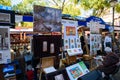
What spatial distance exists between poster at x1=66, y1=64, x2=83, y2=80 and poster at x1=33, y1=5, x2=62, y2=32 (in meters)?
1.08

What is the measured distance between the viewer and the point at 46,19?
5.93m

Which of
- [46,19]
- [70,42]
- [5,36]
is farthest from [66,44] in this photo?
[5,36]

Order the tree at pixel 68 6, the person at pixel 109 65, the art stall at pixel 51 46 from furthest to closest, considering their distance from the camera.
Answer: the tree at pixel 68 6 → the person at pixel 109 65 → the art stall at pixel 51 46

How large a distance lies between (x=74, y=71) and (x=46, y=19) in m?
1.52

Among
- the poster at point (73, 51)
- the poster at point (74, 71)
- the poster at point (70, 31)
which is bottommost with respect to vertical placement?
the poster at point (74, 71)

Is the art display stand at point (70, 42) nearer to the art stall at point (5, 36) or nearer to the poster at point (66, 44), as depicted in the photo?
the poster at point (66, 44)

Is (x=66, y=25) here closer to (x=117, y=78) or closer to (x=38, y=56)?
(x=38, y=56)

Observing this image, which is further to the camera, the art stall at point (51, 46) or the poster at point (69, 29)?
the poster at point (69, 29)

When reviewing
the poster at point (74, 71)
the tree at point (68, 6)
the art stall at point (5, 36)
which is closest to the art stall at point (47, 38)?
the poster at point (74, 71)

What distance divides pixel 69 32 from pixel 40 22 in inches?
50.5

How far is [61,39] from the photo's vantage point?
20.7ft

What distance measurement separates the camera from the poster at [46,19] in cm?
564

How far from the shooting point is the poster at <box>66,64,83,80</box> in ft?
19.3

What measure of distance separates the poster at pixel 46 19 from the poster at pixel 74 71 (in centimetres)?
108
